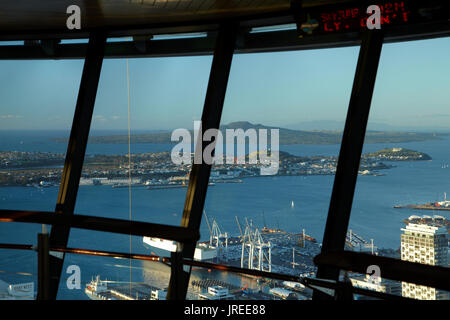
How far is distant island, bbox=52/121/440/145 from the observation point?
11.8 ft

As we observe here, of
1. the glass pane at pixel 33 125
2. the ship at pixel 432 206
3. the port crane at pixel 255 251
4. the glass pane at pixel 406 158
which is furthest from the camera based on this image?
the glass pane at pixel 33 125

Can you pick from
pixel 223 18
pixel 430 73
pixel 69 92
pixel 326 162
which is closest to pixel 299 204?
pixel 326 162

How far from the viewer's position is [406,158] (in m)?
3.57

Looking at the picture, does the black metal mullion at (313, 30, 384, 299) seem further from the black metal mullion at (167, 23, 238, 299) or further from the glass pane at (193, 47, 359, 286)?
the black metal mullion at (167, 23, 238, 299)

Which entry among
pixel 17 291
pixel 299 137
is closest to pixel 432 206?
pixel 299 137

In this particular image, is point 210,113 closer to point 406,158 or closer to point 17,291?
point 406,158

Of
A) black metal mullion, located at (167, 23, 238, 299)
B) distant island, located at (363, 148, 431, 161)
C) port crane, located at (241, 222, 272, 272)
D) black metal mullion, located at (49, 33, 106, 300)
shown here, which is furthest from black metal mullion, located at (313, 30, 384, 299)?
black metal mullion, located at (49, 33, 106, 300)

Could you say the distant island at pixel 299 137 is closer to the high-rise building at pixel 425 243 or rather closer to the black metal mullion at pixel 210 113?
the black metal mullion at pixel 210 113

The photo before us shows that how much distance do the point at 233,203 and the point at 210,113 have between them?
850 mm

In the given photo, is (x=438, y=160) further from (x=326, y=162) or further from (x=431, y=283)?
(x=431, y=283)

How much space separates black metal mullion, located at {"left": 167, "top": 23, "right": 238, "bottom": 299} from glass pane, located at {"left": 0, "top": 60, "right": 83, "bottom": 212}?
1.59 metres

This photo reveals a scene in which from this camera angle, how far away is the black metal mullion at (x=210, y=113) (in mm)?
4016

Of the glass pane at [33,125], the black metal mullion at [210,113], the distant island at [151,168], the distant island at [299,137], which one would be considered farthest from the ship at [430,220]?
the glass pane at [33,125]
